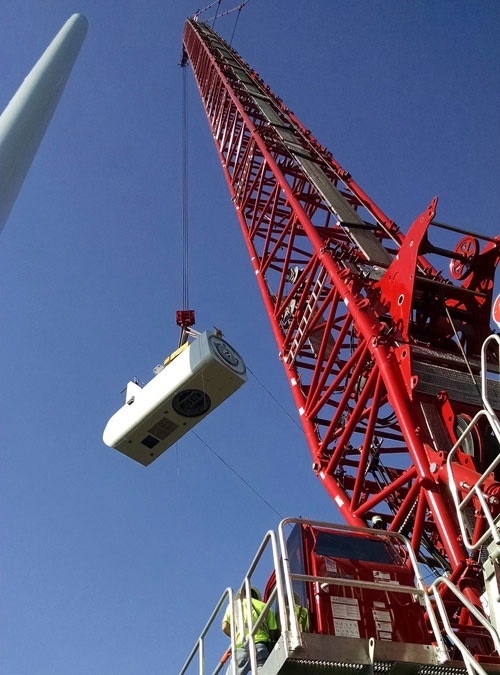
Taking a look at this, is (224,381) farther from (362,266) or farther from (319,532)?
(319,532)

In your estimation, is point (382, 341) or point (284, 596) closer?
point (284, 596)

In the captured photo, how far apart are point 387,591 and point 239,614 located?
5.91 ft

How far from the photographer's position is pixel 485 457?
11211mm

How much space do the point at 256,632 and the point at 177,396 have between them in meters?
6.89

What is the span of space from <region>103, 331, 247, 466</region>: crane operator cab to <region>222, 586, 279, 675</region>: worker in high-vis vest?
5.96 m

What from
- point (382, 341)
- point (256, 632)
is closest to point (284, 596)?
point (256, 632)

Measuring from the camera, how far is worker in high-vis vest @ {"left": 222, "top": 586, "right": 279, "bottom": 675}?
845 cm

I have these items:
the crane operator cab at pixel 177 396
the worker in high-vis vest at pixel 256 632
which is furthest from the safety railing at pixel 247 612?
the crane operator cab at pixel 177 396

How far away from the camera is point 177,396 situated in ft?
48.8

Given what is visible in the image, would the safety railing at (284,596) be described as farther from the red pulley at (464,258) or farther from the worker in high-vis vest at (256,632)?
the red pulley at (464,258)

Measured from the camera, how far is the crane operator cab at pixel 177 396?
14.7 m

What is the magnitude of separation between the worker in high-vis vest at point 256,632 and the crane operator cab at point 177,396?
19.6ft

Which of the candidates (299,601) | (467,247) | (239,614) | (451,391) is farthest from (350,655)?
(467,247)

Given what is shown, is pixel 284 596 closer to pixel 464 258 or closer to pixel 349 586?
pixel 349 586
